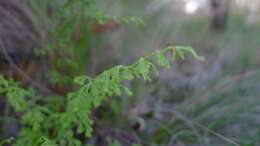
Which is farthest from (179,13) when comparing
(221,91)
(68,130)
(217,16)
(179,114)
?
(68,130)

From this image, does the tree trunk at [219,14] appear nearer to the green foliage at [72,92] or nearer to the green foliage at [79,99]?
the green foliage at [72,92]

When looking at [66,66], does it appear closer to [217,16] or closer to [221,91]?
[221,91]

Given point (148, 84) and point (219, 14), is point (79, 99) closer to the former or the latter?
point (148, 84)

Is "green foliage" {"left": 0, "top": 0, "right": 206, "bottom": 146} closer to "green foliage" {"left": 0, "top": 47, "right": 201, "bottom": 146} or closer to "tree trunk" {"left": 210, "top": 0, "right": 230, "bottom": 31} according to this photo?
"green foliage" {"left": 0, "top": 47, "right": 201, "bottom": 146}

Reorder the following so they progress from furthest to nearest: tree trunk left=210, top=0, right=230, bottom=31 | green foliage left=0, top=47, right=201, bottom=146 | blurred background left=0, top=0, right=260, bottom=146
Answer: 1. tree trunk left=210, top=0, right=230, bottom=31
2. blurred background left=0, top=0, right=260, bottom=146
3. green foliage left=0, top=47, right=201, bottom=146

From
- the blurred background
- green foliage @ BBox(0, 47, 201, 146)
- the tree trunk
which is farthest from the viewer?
the tree trunk

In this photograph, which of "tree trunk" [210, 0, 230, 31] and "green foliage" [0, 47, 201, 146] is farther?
"tree trunk" [210, 0, 230, 31]

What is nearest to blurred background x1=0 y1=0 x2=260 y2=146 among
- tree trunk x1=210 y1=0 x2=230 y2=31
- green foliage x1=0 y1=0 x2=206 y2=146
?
green foliage x1=0 y1=0 x2=206 y2=146

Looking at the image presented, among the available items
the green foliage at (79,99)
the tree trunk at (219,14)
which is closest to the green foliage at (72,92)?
the green foliage at (79,99)
